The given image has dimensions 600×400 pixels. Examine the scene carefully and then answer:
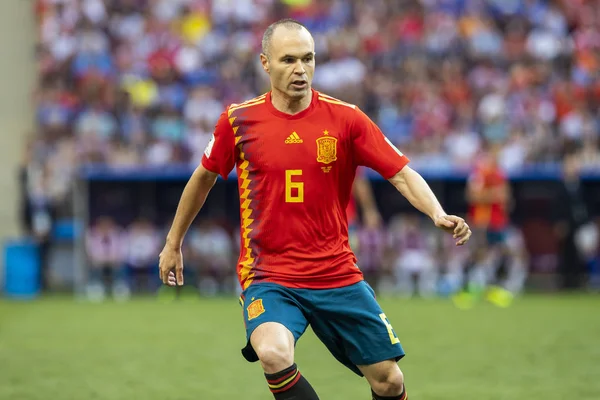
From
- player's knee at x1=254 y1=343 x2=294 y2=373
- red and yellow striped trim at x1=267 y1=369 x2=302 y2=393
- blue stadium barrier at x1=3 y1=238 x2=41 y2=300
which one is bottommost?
blue stadium barrier at x1=3 y1=238 x2=41 y2=300

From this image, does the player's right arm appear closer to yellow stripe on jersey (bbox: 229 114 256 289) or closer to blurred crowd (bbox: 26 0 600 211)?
yellow stripe on jersey (bbox: 229 114 256 289)

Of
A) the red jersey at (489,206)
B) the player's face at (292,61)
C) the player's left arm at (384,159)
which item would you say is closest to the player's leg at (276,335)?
the player's left arm at (384,159)

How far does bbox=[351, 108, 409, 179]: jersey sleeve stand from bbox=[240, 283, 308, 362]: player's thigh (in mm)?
864

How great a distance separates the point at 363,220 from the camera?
22312 mm

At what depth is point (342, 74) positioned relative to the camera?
23.8 metres

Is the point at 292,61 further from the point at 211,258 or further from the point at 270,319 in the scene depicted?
the point at 211,258

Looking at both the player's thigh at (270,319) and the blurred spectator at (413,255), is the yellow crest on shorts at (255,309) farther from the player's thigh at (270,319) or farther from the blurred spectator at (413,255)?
the blurred spectator at (413,255)

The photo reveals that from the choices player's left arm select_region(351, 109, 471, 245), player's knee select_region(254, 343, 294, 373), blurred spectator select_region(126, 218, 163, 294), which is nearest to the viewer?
player's knee select_region(254, 343, 294, 373)

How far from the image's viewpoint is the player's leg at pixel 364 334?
5988 mm

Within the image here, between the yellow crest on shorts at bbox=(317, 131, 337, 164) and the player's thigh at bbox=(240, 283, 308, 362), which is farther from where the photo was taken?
the yellow crest on shorts at bbox=(317, 131, 337, 164)

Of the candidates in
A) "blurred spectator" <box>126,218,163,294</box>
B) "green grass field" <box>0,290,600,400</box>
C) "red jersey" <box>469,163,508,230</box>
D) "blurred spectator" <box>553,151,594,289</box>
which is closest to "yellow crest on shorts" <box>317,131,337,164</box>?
"green grass field" <box>0,290,600,400</box>

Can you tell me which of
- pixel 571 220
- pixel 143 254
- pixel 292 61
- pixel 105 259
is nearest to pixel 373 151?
pixel 292 61

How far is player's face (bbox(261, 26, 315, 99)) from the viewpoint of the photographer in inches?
238

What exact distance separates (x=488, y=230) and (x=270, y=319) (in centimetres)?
1353
